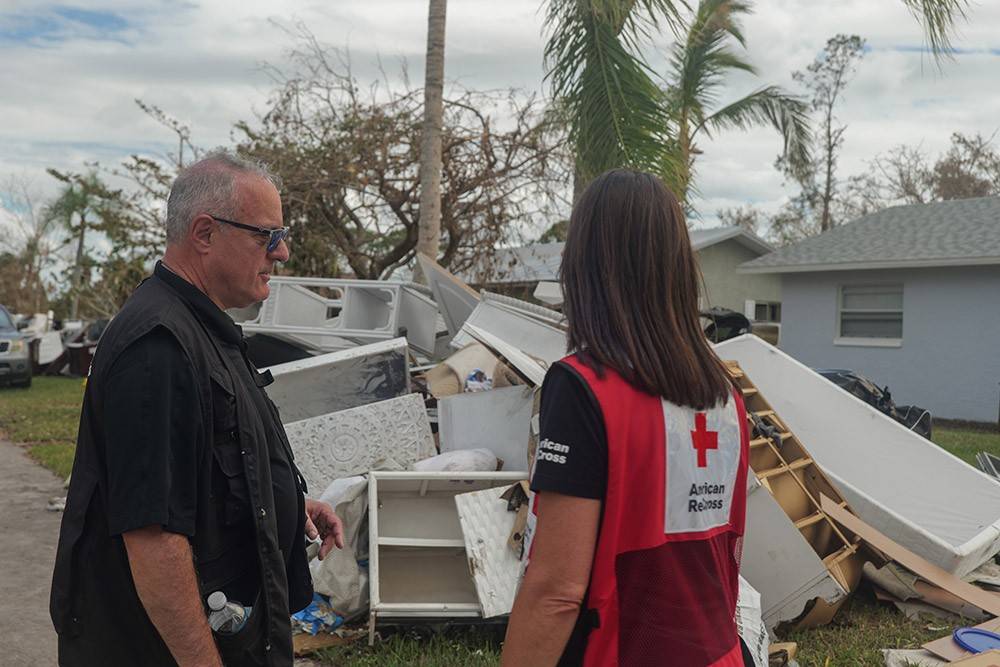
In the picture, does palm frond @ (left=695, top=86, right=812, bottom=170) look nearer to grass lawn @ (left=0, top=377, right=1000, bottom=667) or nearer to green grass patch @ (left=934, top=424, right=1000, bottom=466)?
green grass patch @ (left=934, top=424, right=1000, bottom=466)

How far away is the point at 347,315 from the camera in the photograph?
8.96 meters

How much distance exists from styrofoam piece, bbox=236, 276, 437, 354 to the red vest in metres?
7.15

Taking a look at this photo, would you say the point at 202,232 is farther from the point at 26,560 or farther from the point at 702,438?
the point at 26,560

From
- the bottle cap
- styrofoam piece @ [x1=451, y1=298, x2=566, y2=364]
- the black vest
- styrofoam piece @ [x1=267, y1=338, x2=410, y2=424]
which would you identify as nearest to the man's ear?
the black vest

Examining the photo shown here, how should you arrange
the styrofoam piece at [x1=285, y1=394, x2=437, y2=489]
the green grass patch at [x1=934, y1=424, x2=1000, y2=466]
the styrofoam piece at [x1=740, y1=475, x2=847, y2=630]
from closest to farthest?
the styrofoam piece at [x1=740, y1=475, x2=847, y2=630]
the styrofoam piece at [x1=285, y1=394, x2=437, y2=489]
the green grass patch at [x1=934, y1=424, x2=1000, y2=466]

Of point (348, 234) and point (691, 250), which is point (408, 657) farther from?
point (348, 234)

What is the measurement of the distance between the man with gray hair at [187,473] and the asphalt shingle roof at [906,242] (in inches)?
636

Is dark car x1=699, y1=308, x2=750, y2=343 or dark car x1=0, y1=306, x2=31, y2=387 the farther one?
dark car x1=0, y1=306, x2=31, y2=387

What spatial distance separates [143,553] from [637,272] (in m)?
1.12

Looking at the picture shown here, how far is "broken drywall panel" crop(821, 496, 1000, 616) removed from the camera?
5.11 metres

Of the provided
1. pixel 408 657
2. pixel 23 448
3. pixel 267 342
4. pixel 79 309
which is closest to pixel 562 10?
pixel 267 342

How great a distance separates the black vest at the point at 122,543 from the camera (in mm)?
1844

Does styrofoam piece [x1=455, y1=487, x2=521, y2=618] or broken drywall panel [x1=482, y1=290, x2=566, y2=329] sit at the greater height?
broken drywall panel [x1=482, y1=290, x2=566, y2=329]

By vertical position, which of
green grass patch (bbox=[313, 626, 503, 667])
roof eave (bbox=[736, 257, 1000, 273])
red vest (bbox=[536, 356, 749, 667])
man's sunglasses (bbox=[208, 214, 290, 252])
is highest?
roof eave (bbox=[736, 257, 1000, 273])
